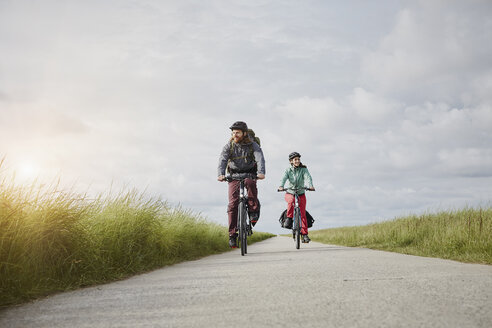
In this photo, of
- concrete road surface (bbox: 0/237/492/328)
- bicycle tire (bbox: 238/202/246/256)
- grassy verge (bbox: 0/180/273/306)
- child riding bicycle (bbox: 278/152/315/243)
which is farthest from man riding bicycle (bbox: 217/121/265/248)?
concrete road surface (bbox: 0/237/492/328)

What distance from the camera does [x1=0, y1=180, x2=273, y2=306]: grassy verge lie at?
4578mm

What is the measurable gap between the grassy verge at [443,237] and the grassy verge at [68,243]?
197 inches

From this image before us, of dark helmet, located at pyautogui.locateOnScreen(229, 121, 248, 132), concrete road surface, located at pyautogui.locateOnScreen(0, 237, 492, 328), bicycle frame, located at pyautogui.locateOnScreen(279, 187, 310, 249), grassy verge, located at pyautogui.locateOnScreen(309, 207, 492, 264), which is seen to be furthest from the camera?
bicycle frame, located at pyautogui.locateOnScreen(279, 187, 310, 249)

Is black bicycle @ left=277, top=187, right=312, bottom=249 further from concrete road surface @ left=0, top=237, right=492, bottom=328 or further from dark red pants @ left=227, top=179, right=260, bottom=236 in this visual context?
concrete road surface @ left=0, top=237, right=492, bottom=328

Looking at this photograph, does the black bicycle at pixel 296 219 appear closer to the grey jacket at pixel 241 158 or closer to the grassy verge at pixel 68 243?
the grey jacket at pixel 241 158

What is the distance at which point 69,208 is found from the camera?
582 cm

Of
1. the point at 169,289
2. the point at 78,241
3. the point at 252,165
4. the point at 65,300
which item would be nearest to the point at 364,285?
the point at 169,289

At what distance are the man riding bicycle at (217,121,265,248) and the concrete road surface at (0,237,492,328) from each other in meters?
3.94

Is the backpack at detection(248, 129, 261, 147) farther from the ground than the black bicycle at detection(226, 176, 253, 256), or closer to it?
farther from the ground

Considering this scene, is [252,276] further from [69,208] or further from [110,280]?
[69,208]

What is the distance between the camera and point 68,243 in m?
5.43

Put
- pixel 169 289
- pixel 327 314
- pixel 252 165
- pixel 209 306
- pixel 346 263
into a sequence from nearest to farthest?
pixel 327 314, pixel 209 306, pixel 169 289, pixel 346 263, pixel 252 165

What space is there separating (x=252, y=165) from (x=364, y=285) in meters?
5.17

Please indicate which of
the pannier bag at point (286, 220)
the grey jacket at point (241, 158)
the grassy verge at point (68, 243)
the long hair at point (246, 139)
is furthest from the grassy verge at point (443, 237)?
the grassy verge at point (68, 243)
